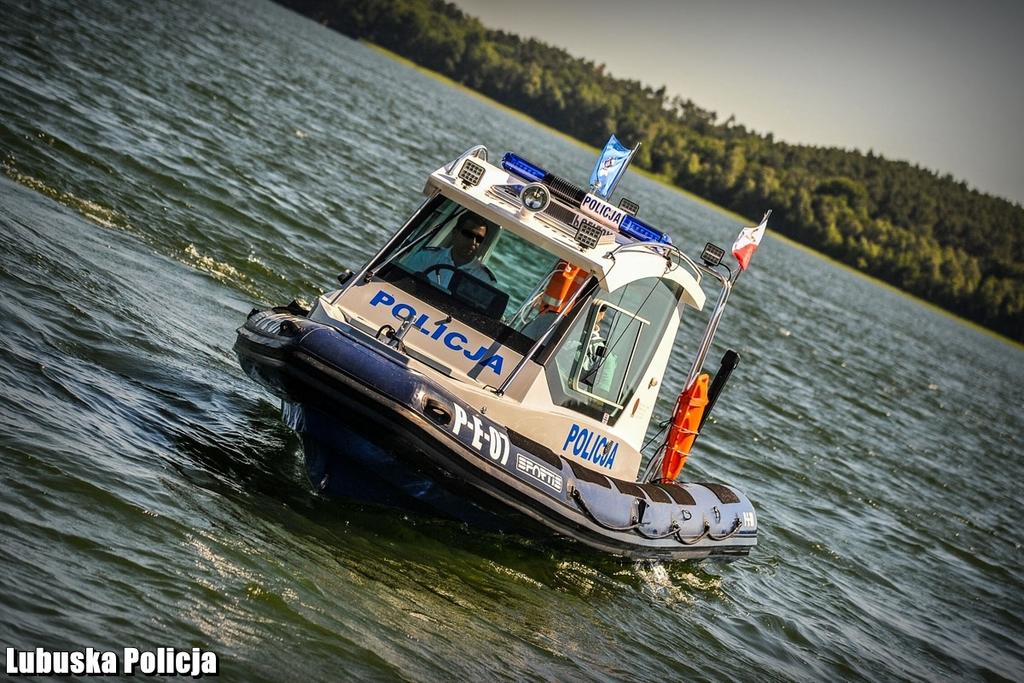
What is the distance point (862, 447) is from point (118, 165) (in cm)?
1487

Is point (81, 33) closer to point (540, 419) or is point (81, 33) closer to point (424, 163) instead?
point (424, 163)

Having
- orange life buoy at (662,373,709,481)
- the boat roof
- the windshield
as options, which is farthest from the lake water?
the boat roof

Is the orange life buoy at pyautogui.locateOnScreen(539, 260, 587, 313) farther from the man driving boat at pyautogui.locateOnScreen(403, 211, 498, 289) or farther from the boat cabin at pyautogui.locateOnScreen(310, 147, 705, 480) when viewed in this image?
the man driving boat at pyautogui.locateOnScreen(403, 211, 498, 289)

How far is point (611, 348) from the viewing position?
35.1 feet

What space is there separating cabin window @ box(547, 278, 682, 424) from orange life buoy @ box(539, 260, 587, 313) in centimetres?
26

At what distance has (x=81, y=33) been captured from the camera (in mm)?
27297

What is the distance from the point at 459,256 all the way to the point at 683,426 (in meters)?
3.19

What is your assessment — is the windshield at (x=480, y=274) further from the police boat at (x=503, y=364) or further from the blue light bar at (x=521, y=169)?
the blue light bar at (x=521, y=169)

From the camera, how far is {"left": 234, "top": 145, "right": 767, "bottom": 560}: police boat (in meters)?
8.82

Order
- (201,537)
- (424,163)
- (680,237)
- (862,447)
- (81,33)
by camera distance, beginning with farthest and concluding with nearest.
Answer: (680,237) < (424,163) < (81,33) < (862,447) < (201,537)

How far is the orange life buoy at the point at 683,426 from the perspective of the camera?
1205 cm

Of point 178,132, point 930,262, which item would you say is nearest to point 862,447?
point 178,132

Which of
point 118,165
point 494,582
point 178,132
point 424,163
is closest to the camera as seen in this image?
point 494,582

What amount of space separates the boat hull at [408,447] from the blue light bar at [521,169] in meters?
2.58
